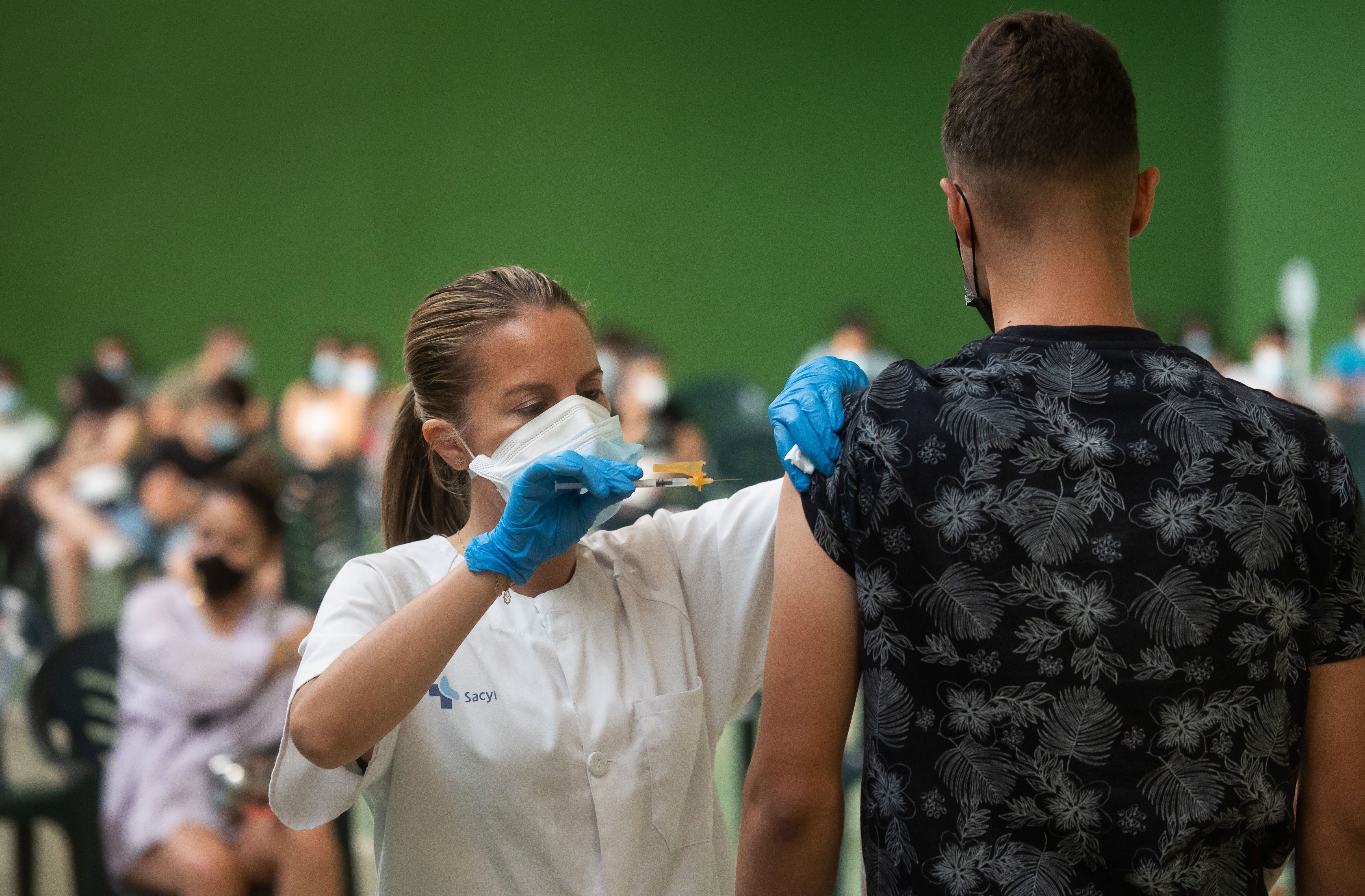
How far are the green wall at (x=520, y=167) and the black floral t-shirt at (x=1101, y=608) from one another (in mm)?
7818

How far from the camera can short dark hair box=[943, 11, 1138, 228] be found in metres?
0.89

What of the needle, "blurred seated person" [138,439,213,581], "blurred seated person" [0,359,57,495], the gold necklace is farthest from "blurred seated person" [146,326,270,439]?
the needle

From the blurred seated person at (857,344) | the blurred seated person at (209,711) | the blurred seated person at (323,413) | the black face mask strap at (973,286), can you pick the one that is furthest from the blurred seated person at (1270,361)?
the black face mask strap at (973,286)

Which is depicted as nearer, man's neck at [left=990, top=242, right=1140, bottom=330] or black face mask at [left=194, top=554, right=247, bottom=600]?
man's neck at [left=990, top=242, right=1140, bottom=330]

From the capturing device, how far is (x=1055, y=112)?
0.88 metres

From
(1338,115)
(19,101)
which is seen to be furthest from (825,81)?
(19,101)

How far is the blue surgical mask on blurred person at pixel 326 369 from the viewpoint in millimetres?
8047

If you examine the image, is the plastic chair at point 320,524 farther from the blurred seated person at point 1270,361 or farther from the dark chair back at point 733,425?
the blurred seated person at point 1270,361

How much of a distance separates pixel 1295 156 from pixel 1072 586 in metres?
8.52

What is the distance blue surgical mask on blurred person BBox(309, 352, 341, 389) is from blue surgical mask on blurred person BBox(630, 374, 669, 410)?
7.60 ft

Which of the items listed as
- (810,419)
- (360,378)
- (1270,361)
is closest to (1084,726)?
(810,419)

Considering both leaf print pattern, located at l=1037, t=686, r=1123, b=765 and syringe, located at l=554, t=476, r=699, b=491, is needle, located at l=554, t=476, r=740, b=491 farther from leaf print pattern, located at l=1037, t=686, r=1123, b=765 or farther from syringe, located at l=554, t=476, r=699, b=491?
leaf print pattern, located at l=1037, t=686, r=1123, b=765

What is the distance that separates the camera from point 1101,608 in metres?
0.83

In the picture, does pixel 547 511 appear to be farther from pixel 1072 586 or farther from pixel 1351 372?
pixel 1351 372
